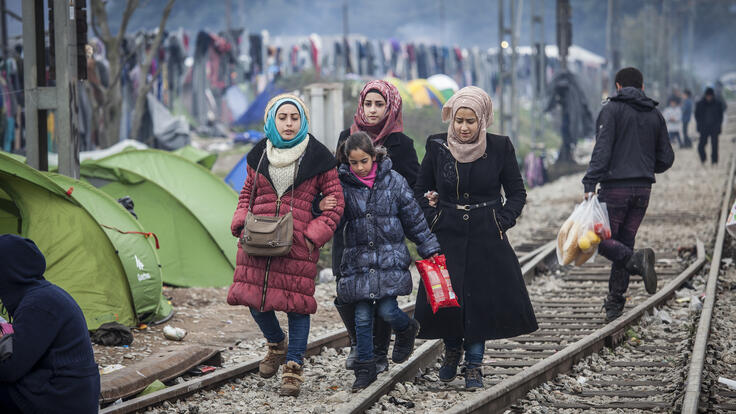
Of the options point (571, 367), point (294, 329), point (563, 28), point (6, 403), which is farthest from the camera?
point (563, 28)

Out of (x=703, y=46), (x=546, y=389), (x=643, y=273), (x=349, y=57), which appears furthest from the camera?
(x=703, y=46)

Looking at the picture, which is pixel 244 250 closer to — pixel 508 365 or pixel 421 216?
pixel 421 216

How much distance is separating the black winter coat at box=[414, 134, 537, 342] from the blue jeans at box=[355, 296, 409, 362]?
0.28m

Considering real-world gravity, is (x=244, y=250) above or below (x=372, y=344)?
above

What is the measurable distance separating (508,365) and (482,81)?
33.2m

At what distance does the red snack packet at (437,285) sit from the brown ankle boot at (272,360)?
3.60 ft

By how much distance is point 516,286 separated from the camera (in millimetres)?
6281

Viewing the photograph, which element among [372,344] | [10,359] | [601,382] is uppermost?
[10,359]

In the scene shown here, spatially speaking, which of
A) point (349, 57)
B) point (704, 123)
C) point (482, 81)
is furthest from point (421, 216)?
point (482, 81)

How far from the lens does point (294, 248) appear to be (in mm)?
6066

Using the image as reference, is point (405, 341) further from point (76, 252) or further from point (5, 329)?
point (76, 252)

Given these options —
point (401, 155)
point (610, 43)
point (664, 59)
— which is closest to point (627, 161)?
point (401, 155)

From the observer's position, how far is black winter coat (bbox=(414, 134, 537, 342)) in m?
6.23

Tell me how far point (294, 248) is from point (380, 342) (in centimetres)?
104
